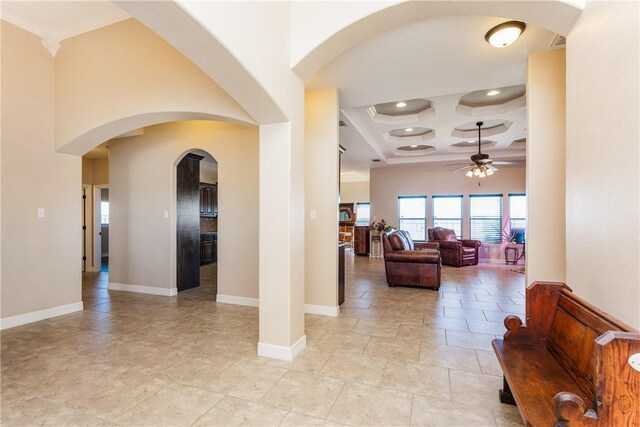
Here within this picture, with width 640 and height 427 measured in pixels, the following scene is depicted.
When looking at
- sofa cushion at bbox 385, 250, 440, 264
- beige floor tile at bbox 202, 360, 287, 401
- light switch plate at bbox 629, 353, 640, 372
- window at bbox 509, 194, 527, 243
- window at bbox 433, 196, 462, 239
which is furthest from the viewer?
window at bbox 433, 196, 462, 239

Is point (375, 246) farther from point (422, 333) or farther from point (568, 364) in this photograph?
point (568, 364)

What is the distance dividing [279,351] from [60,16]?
4586 mm

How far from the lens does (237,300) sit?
181 inches

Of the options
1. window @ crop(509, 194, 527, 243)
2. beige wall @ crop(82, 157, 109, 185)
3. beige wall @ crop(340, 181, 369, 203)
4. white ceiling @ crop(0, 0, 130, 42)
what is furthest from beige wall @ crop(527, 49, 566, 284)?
beige wall @ crop(340, 181, 369, 203)

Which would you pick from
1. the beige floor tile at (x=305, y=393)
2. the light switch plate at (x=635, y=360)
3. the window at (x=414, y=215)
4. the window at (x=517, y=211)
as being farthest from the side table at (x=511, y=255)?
the light switch plate at (x=635, y=360)

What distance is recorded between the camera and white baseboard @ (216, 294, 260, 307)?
4.49 m

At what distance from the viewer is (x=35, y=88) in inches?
155

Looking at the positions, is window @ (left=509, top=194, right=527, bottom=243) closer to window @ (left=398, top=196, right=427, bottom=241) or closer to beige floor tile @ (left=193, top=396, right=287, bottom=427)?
window @ (left=398, top=196, right=427, bottom=241)

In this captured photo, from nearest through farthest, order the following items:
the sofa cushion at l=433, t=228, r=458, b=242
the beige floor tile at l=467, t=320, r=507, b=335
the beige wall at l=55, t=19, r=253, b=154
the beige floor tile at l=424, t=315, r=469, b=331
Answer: the beige wall at l=55, t=19, r=253, b=154, the beige floor tile at l=467, t=320, r=507, b=335, the beige floor tile at l=424, t=315, r=469, b=331, the sofa cushion at l=433, t=228, r=458, b=242

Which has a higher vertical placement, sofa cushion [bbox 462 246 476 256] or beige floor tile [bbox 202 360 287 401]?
sofa cushion [bbox 462 246 476 256]

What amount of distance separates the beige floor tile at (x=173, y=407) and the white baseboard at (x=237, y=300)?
216 centimetres

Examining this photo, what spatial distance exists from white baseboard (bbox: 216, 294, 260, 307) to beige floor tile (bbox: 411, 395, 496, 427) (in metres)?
2.87

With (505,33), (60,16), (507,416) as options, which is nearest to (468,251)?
(505,33)

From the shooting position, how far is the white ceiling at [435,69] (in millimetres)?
2873
